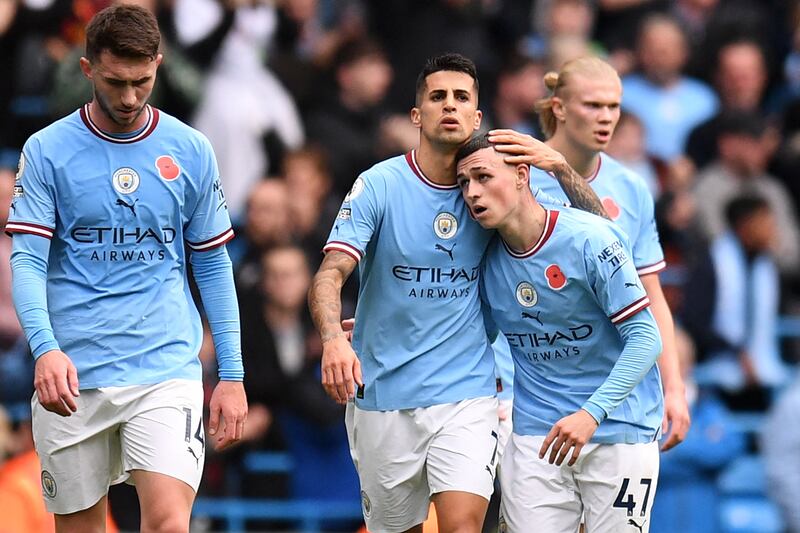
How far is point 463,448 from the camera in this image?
7.04 metres

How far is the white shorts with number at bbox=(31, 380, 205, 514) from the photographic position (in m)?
6.58

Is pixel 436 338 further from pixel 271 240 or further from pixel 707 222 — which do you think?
pixel 707 222

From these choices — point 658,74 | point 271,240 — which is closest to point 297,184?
point 271,240

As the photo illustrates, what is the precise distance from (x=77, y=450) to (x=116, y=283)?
713 mm

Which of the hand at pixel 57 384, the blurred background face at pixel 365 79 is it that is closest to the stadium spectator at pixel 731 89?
the blurred background face at pixel 365 79

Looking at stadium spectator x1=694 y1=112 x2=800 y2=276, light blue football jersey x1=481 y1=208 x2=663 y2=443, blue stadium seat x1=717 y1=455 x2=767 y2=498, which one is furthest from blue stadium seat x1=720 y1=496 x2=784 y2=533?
light blue football jersey x1=481 y1=208 x2=663 y2=443

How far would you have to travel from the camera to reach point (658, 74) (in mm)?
13273

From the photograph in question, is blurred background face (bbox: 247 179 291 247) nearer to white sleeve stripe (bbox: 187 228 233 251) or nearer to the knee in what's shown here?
white sleeve stripe (bbox: 187 228 233 251)

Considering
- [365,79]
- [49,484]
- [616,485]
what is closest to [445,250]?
[616,485]

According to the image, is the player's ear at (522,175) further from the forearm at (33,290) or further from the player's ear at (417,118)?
the forearm at (33,290)

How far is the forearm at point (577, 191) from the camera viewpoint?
24.6 ft

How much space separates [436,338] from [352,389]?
0.77 meters

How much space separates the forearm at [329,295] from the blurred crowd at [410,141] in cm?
425

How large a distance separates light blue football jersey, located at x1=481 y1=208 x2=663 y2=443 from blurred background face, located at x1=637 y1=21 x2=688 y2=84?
626cm
